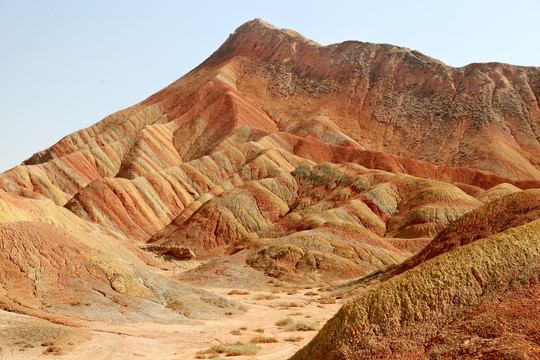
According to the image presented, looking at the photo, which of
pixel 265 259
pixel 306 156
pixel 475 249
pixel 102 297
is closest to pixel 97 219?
pixel 265 259

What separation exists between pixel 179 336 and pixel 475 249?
13634 millimetres

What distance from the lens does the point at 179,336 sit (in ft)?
69.4

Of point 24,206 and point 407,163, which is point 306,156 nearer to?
point 407,163

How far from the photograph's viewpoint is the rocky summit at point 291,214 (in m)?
11.3

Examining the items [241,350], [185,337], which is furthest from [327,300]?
[241,350]

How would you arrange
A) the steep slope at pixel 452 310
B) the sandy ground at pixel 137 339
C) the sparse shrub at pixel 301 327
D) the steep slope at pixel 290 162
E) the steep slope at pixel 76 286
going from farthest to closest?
the steep slope at pixel 290 162
the sparse shrub at pixel 301 327
the steep slope at pixel 76 286
the sandy ground at pixel 137 339
the steep slope at pixel 452 310

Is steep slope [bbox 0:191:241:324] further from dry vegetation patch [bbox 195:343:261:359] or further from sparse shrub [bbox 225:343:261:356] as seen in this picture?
sparse shrub [bbox 225:343:261:356]

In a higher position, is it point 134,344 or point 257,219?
point 257,219

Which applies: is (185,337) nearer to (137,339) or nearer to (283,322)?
(137,339)

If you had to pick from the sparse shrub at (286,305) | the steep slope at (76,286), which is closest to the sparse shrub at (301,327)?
the steep slope at (76,286)

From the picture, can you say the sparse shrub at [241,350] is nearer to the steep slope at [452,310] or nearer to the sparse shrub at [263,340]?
the sparse shrub at [263,340]

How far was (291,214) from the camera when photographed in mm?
74938

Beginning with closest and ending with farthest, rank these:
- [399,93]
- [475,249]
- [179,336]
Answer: [475,249], [179,336], [399,93]

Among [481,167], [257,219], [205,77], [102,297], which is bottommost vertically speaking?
[102,297]
